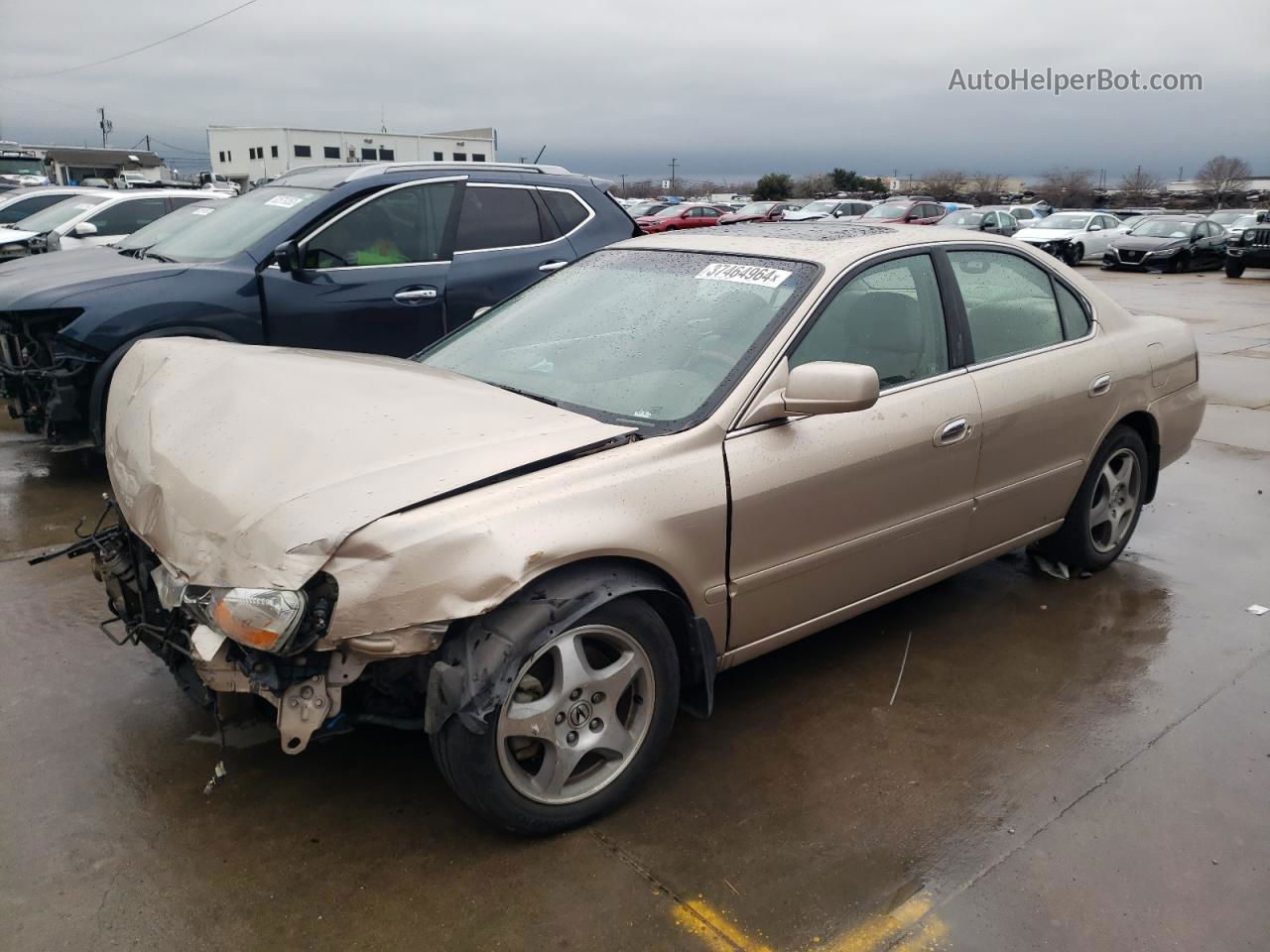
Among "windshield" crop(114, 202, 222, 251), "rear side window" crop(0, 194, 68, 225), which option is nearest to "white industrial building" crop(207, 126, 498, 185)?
"rear side window" crop(0, 194, 68, 225)

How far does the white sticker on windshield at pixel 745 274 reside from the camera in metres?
3.43

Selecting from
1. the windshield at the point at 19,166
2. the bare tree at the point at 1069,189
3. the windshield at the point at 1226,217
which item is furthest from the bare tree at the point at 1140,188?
the windshield at the point at 19,166

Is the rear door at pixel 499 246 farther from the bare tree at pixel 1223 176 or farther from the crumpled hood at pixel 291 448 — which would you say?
the bare tree at pixel 1223 176

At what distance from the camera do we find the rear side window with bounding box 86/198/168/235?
1197 cm

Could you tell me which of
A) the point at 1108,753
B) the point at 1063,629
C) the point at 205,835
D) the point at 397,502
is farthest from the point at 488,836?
the point at 1063,629

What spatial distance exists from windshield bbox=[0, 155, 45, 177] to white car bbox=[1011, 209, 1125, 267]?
2667 centimetres

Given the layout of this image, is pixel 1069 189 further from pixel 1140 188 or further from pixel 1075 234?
pixel 1075 234

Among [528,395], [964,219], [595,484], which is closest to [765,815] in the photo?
[595,484]

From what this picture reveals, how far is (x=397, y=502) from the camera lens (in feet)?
8.00

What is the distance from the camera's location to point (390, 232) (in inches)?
247

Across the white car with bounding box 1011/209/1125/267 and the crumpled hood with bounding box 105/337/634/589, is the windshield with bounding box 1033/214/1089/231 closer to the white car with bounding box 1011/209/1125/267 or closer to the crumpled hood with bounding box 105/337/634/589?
the white car with bounding box 1011/209/1125/267

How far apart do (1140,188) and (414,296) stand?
243 feet

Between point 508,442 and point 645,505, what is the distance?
1.36ft

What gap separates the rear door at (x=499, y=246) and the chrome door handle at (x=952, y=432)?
11.6ft
